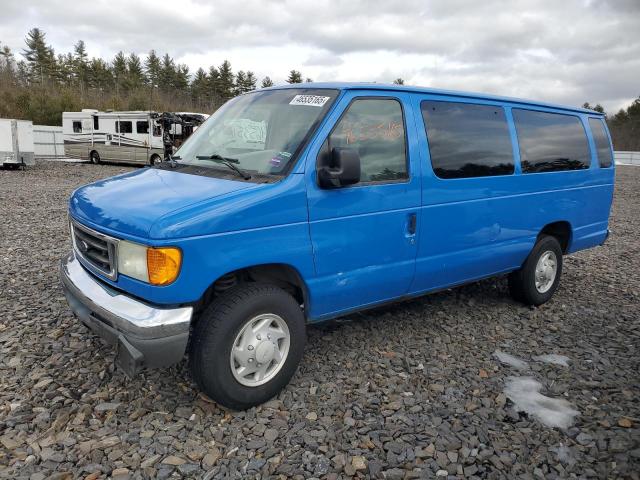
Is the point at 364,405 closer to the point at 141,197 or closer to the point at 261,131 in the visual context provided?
the point at 141,197

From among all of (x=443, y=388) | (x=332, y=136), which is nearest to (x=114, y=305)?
(x=332, y=136)

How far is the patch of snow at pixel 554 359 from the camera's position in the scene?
408cm

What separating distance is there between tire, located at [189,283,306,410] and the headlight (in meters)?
0.39

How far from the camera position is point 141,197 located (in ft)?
10.2

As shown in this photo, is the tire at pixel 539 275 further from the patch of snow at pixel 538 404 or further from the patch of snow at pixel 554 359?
the patch of snow at pixel 538 404


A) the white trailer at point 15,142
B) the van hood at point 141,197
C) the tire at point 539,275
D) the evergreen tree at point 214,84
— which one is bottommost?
the tire at point 539,275

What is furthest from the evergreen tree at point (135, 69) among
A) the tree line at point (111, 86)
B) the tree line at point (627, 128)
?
the tree line at point (627, 128)

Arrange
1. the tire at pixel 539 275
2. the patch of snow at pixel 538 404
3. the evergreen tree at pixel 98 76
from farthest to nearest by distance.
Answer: the evergreen tree at pixel 98 76 → the tire at pixel 539 275 → the patch of snow at pixel 538 404

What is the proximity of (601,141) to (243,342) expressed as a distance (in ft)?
16.5

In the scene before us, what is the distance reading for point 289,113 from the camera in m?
3.67

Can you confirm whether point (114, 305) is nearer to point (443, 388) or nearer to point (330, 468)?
point (330, 468)

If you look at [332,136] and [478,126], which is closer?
[332,136]

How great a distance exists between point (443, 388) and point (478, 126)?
7.69 feet

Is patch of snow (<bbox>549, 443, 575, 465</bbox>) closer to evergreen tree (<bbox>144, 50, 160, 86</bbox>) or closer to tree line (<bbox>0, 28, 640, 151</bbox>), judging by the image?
tree line (<bbox>0, 28, 640, 151</bbox>)
